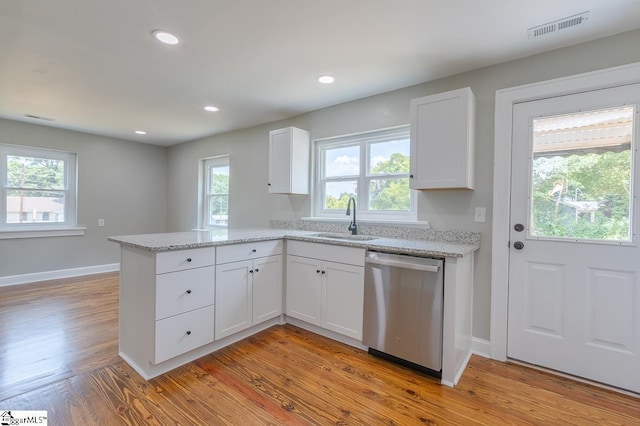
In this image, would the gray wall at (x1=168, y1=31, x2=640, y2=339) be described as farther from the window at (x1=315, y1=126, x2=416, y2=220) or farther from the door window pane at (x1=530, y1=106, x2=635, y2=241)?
the door window pane at (x1=530, y1=106, x2=635, y2=241)

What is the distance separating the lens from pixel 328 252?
2.64 m

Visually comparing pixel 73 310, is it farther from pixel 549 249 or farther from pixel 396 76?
pixel 549 249

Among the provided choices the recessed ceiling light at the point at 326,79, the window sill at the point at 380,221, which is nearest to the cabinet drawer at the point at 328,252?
the window sill at the point at 380,221

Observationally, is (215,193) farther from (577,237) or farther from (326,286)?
(577,237)

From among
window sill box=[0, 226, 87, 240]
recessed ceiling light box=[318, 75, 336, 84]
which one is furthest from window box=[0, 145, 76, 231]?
recessed ceiling light box=[318, 75, 336, 84]

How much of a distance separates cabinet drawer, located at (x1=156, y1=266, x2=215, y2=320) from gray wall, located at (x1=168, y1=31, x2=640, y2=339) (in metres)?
1.65

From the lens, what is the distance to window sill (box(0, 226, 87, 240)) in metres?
4.13

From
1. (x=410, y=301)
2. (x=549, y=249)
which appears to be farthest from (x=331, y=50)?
(x=549, y=249)

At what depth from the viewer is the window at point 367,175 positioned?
9.80 feet

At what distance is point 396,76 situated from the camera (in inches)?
104

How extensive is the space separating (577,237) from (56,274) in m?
6.40

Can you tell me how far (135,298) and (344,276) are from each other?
1586 millimetres
